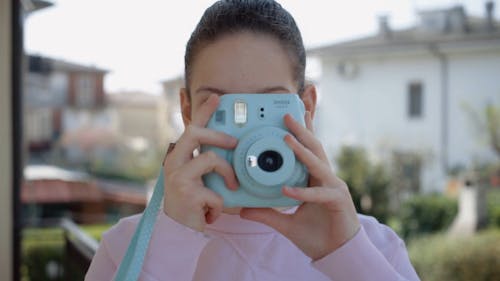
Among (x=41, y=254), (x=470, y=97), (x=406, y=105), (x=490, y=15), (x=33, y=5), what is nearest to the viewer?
(x=33, y=5)

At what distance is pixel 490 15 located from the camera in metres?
11.7

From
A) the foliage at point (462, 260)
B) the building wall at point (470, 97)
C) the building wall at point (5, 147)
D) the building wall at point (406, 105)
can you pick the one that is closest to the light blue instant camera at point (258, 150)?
the building wall at point (5, 147)

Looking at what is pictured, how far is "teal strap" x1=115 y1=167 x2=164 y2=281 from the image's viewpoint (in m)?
0.85

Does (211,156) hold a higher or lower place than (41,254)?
higher

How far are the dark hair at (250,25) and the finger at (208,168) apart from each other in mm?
202

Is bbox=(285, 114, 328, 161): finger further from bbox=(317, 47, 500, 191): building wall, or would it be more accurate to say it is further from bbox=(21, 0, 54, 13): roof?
bbox=(317, 47, 500, 191): building wall

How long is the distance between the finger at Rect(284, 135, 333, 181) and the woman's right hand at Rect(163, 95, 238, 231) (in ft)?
0.25

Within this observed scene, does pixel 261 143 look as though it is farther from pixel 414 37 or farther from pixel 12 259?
pixel 414 37

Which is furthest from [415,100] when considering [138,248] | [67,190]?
[138,248]

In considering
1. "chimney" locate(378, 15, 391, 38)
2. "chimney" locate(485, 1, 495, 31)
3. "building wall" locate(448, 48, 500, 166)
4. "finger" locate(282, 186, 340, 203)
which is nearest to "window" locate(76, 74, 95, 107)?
"chimney" locate(378, 15, 391, 38)

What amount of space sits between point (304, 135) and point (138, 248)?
255mm

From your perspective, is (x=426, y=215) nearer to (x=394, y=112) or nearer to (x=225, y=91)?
(x=394, y=112)

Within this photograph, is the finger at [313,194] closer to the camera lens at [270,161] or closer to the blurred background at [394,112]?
the camera lens at [270,161]

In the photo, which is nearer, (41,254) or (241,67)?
(241,67)
